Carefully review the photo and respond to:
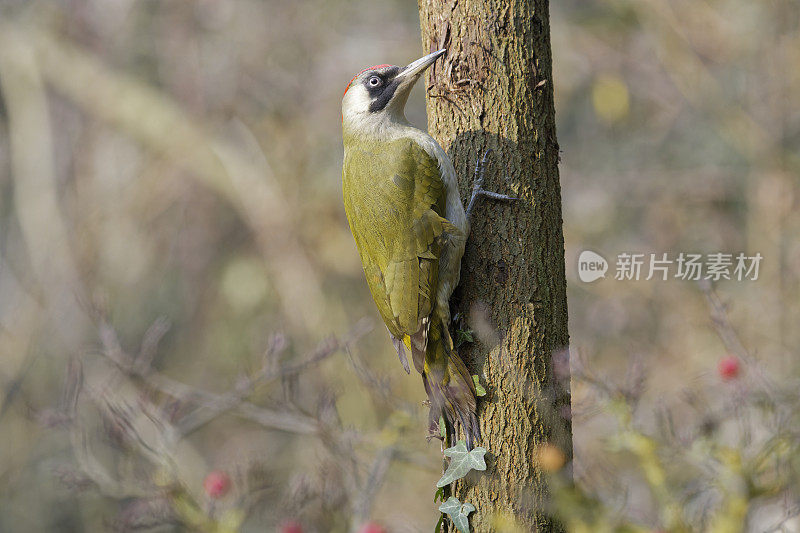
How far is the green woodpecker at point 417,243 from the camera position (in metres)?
2.46

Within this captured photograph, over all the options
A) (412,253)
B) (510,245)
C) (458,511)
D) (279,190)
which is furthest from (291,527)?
(279,190)

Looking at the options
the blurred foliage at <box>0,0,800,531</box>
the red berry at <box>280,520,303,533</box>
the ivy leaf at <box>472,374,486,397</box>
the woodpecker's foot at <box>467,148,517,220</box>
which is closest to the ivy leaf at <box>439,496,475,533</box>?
the ivy leaf at <box>472,374,486,397</box>

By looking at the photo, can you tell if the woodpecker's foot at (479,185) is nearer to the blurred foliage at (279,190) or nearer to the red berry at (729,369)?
the red berry at (729,369)

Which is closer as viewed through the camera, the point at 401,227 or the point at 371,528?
the point at 401,227

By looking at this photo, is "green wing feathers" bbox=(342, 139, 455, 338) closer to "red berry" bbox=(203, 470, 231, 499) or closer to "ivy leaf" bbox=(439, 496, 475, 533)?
"ivy leaf" bbox=(439, 496, 475, 533)

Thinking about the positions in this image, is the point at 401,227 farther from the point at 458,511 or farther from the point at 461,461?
the point at 458,511

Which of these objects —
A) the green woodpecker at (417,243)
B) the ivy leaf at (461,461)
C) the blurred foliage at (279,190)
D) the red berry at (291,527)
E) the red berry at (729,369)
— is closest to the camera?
the ivy leaf at (461,461)

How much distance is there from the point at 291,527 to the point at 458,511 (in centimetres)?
76

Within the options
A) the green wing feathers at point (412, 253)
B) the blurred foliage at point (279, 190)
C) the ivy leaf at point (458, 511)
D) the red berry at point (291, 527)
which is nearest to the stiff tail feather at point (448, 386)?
the green wing feathers at point (412, 253)

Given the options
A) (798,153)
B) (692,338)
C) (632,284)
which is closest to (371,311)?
(632,284)

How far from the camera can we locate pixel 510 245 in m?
2.43

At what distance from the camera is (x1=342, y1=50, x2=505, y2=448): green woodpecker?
246 cm

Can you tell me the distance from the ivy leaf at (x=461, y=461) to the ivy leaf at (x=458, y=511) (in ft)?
0.21

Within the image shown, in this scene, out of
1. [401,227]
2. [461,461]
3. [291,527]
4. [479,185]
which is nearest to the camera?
[461,461]
